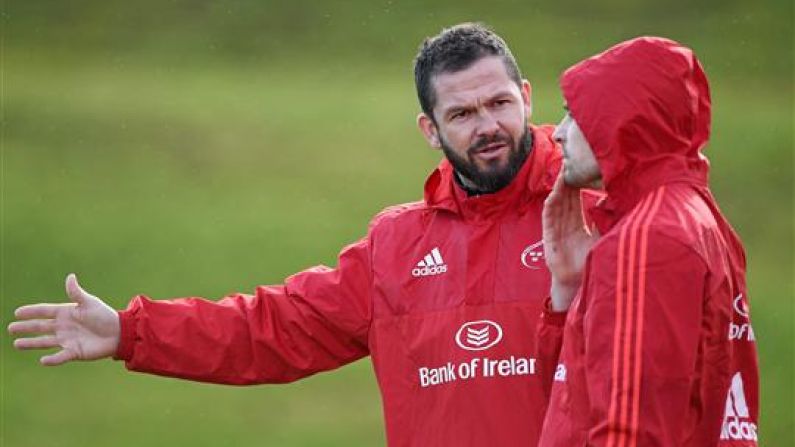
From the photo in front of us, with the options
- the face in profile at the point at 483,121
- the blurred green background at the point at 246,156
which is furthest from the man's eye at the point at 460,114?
the blurred green background at the point at 246,156

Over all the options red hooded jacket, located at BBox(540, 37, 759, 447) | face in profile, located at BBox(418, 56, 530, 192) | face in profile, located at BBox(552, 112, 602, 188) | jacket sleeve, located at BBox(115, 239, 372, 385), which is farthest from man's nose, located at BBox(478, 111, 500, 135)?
red hooded jacket, located at BBox(540, 37, 759, 447)

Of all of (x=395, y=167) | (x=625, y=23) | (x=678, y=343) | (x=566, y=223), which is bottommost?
(x=678, y=343)

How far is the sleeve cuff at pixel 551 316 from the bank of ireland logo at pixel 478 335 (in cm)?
45

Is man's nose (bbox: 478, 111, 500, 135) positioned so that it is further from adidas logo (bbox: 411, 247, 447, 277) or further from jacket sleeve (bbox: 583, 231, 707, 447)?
jacket sleeve (bbox: 583, 231, 707, 447)

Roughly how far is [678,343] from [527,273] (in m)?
1.51

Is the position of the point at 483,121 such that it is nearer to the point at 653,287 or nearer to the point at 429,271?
the point at 429,271

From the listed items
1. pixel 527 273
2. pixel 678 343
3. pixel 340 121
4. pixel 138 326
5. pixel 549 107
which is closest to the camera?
pixel 678 343

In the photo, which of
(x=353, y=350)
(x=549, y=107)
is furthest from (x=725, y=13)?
(x=353, y=350)

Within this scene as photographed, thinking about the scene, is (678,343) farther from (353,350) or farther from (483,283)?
(353,350)

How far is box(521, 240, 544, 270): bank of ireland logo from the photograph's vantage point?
6.05 m

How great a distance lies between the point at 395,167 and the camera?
18.1 m

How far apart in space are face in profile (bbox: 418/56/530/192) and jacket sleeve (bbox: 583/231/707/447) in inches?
60.7

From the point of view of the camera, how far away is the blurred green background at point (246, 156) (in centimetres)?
1416

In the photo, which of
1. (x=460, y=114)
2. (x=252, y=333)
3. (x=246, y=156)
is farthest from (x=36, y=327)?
(x=246, y=156)
